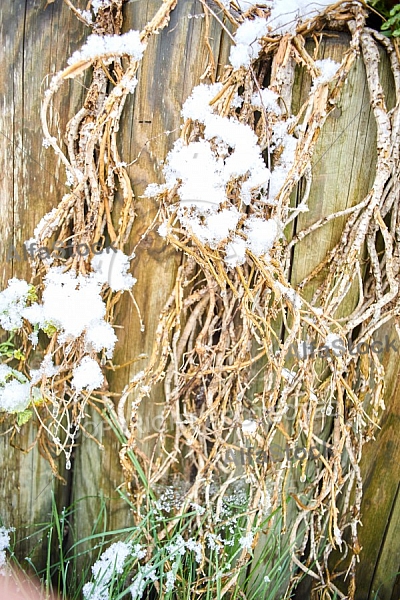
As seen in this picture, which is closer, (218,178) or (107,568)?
(218,178)

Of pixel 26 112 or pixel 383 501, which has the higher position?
pixel 26 112

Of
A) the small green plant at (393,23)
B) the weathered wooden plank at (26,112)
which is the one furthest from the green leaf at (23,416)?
the small green plant at (393,23)

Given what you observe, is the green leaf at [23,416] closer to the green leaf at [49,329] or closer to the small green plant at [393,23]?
the green leaf at [49,329]

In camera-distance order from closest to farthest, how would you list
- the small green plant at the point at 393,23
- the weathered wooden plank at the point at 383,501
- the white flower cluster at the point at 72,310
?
the small green plant at the point at 393,23
the white flower cluster at the point at 72,310
the weathered wooden plank at the point at 383,501

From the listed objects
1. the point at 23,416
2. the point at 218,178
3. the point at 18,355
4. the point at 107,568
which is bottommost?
the point at 107,568

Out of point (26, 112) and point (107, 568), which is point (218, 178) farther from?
point (107, 568)

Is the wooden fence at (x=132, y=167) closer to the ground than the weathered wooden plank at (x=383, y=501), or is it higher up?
higher up

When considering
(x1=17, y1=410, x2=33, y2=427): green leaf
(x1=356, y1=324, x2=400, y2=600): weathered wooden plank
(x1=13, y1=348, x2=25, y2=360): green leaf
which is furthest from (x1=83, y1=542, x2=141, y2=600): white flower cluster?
(x1=356, y1=324, x2=400, y2=600): weathered wooden plank

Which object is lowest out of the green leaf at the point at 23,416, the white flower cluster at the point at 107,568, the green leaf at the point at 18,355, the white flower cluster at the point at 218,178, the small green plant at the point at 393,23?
the white flower cluster at the point at 107,568

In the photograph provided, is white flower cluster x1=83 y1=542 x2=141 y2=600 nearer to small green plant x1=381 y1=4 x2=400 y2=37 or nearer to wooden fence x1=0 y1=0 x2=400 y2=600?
wooden fence x1=0 y1=0 x2=400 y2=600

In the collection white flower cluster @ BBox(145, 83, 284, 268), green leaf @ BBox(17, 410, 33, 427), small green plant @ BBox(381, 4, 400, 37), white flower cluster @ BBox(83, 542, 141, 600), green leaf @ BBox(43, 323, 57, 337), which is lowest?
white flower cluster @ BBox(83, 542, 141, 600)

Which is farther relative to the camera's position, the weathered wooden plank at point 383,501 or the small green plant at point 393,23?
the weathered wooden plank at point 383,501

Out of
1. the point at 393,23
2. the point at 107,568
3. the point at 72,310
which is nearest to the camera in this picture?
the point at 393,23

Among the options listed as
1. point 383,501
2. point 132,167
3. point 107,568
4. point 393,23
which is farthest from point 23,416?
point 393,23
